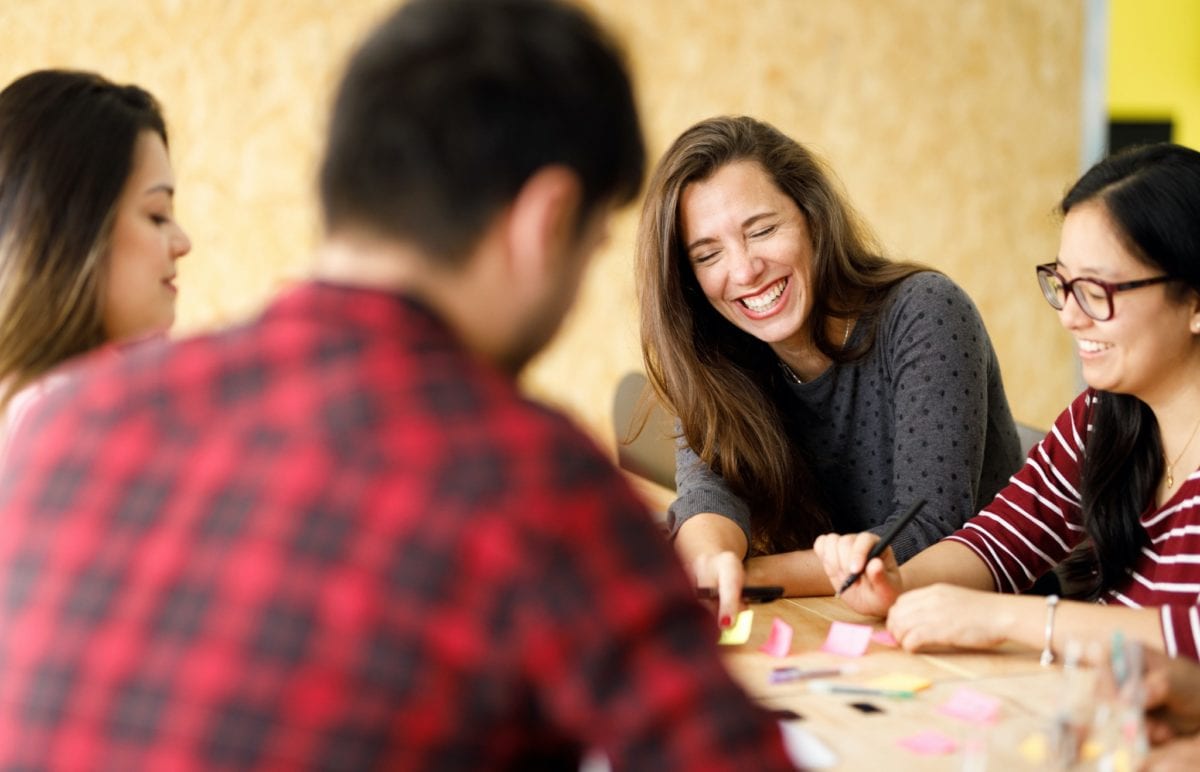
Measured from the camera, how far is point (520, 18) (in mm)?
811

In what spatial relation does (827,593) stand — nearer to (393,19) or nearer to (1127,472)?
(1127,472)

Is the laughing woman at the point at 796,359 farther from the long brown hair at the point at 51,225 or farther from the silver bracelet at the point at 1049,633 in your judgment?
the long brown hair at the point at 51,225

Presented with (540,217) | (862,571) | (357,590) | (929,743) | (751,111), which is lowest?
(929,743)

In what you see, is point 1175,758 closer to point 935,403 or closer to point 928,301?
point 935,403

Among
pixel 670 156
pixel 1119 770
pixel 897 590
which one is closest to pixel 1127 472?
pixel 897 590

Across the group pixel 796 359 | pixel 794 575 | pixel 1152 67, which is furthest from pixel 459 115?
pixel 1152 67

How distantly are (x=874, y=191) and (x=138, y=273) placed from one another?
12.5 feet

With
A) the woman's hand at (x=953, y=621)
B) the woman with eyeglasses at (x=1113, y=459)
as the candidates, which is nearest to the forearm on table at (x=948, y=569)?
the woman with eyeglasses at (x=1113, y=459)

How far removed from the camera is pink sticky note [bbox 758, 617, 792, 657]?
1602 mm

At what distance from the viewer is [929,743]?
Answer: 4.09 ft

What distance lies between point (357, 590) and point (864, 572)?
3.82ft

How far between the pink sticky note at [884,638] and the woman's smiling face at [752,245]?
703 millimetres

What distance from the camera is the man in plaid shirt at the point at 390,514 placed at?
0.69m

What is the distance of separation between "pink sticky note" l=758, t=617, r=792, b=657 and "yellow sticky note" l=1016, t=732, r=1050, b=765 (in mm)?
396
